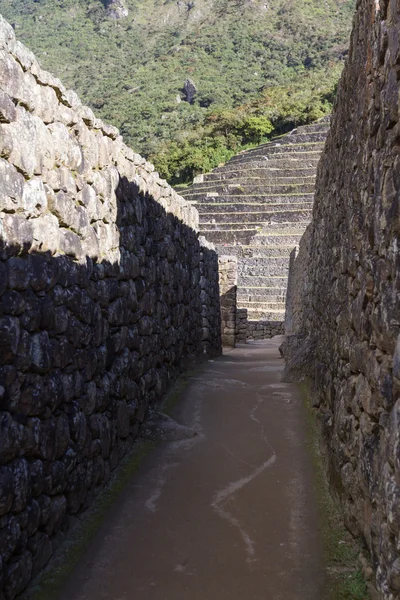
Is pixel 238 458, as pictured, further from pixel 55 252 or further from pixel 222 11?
pixel 222 11

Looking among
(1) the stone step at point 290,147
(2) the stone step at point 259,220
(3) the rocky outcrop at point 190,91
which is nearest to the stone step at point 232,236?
(2) the stone step at point 259,220

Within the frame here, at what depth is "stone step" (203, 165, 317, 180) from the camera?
29906 mm

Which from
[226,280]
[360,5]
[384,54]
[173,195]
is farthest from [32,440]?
[226,280]

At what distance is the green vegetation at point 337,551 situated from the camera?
2934 mm

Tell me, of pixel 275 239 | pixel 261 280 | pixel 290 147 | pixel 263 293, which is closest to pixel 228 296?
pixel 263 293

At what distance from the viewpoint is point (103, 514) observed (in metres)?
3.93

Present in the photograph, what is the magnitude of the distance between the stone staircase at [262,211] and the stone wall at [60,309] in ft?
43.8

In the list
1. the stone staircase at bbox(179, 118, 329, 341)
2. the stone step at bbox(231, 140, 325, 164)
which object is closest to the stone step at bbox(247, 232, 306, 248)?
the stone staircase at bbox(179, 118, 329, 341)

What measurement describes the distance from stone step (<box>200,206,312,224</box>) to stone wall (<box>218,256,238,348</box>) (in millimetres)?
11209

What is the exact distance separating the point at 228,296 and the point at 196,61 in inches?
2620

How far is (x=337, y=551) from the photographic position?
10.9ft

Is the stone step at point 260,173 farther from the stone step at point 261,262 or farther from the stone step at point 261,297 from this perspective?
the stone step at point 261,297

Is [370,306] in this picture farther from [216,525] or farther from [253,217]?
[253,217]

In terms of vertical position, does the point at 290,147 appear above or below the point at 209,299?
above
